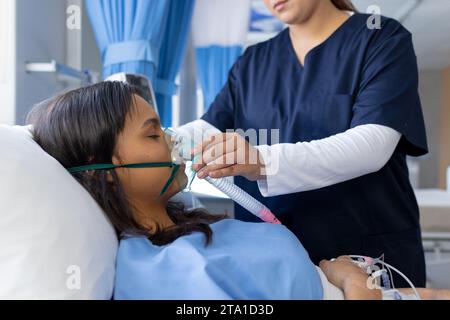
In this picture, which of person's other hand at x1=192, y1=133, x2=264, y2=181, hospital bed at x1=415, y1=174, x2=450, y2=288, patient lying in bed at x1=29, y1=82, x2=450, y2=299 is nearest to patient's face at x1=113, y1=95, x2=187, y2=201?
patient lying in bed at x1=29, y1=82, x2=450, y2=299

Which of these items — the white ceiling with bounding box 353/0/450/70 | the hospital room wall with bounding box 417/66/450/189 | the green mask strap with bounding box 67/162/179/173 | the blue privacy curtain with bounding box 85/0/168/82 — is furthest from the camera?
the hospital room wall with bounding box 417/66/450/189

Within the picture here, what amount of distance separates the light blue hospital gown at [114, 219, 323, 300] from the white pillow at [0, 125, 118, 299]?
0.05m

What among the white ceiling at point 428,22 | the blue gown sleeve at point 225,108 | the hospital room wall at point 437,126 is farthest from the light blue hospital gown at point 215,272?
the hospital room wall at point 437,126

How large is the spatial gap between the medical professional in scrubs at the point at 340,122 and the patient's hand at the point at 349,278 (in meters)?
0.18

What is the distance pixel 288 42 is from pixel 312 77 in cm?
17

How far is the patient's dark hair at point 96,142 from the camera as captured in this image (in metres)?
1.00

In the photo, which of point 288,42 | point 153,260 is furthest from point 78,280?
point 288,42

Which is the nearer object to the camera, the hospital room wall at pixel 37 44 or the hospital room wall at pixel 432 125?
the hospital room wall at pixel 37 44

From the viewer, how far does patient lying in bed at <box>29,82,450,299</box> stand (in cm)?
80

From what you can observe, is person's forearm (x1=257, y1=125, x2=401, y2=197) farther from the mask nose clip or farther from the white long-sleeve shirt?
the mask nose clip

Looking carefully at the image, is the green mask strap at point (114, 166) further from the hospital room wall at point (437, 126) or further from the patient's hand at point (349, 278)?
the hospital room wall at point (437, 126)

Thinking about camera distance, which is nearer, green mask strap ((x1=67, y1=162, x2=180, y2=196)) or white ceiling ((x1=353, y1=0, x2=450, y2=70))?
green mask strap ((x1=67, y1=162, x2=180, y2=196))
